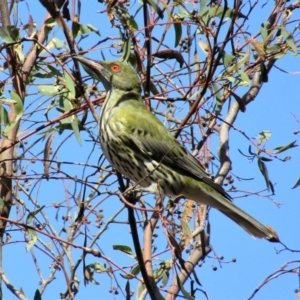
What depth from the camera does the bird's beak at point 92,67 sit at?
12.4ft

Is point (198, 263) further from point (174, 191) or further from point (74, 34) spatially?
point (74, 34)

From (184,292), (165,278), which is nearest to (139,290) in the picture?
(165,278)

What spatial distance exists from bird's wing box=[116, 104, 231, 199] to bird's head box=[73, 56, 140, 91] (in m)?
0.20

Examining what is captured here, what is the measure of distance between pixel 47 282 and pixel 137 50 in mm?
1337

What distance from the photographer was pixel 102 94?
4.17 meters

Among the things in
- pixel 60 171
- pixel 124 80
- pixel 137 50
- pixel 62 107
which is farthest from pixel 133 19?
pixel 124 80

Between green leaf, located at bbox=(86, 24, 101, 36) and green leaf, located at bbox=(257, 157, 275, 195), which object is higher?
green leaf, located at bbox=(86, 24, 101, 36)

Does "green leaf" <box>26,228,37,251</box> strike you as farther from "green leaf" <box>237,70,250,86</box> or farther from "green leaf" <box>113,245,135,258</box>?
"green leaf" <box>237,70,250,86</box>

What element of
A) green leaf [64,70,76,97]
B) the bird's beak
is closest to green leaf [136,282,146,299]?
green leaf [64,70,76,97]

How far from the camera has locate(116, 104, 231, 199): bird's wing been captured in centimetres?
427

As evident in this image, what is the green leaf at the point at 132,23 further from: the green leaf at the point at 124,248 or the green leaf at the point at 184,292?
the green leaf at the point at 184,292

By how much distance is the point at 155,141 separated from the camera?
4.29 m

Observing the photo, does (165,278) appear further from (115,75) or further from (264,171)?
(115,75)

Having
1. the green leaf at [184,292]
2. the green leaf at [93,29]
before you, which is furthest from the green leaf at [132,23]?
the green leaf at [184,292]
